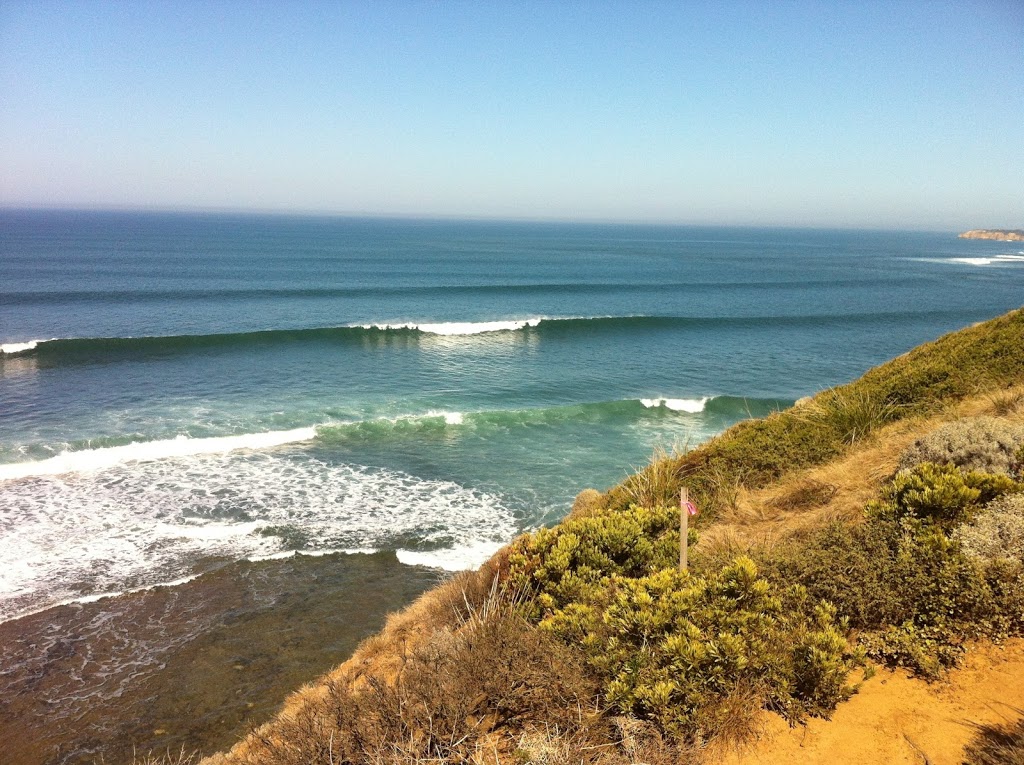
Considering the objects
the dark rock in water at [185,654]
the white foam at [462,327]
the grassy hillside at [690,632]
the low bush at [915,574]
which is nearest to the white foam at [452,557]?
the dark rock in water at [185,654]

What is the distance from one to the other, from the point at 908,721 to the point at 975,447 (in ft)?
11.2

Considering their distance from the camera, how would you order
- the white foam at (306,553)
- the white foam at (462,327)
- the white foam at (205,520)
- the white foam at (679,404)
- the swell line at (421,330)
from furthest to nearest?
the white foam at (462,327), the swell line at (421,330), the white foam at (679,404), the white foam at (306,553), the white foam at (205,520)

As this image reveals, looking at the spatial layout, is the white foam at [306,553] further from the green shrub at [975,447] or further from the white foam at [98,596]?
the green shrub at [975,447]

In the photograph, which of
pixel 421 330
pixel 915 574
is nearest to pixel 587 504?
pixel 915 574

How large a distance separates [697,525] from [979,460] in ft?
9.20

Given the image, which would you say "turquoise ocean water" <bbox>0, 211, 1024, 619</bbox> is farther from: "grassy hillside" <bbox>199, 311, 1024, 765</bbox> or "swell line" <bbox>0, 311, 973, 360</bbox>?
"grassy hillside" <bbox>199, 311, 1024, 765</bbox>

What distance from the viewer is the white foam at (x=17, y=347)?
26.4 metres

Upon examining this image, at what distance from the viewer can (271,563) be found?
12.2m

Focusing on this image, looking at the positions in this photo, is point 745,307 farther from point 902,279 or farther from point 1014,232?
point 1014,232

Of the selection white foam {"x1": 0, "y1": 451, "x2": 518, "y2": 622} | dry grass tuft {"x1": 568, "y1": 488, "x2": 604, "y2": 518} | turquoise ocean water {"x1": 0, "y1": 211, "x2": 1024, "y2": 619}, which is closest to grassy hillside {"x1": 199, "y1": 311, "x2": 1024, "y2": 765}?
dry grass tuft {"x1": 568, "y1": 488, "x2": 604, "y2": 518}

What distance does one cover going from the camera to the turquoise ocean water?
13.3m

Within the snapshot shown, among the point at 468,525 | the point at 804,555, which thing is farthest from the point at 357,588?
the point at 804,555

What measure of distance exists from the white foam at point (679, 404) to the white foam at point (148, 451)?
11776 millimetres

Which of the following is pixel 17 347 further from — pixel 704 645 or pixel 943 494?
pixel 943 494
